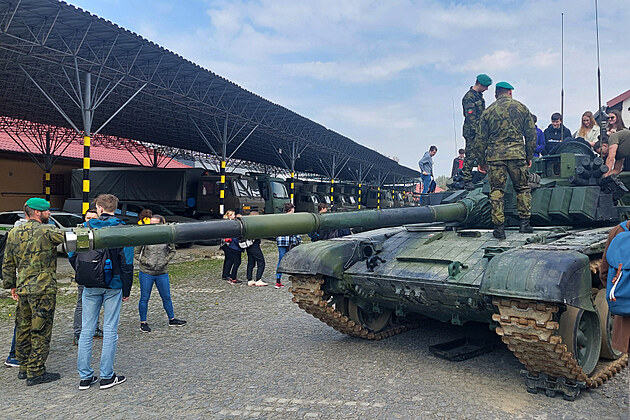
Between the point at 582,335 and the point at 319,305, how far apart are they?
8.88 ft

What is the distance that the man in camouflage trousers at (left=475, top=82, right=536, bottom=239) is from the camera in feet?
19.0

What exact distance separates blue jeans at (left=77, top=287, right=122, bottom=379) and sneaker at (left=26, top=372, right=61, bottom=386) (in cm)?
40

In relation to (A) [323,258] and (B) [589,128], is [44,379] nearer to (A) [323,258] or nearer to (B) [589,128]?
(A) [323,258]

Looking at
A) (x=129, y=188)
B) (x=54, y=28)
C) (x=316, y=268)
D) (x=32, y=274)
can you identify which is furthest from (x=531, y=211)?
(x=129, y=188)

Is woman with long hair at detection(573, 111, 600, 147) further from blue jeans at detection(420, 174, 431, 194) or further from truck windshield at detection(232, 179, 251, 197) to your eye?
truck windshield at detection(232, 179, 251, 197)

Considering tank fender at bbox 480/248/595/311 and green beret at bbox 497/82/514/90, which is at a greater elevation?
green beret at bbox 497/82/514/90

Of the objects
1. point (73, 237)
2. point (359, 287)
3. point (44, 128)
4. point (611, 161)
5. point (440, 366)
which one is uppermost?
point (44, 128)

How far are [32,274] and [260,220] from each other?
225cm

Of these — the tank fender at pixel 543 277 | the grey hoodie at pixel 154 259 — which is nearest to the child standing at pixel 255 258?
the grey hoodie at pixel 154 259

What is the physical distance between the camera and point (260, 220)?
452 cm

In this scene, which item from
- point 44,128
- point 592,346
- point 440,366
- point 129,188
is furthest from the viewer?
point 44,128

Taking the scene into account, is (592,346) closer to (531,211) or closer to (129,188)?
(531,211)

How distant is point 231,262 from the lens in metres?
10.9

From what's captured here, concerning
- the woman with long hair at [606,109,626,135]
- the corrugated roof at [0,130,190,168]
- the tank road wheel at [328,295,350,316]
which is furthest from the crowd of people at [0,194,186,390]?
the corrugated roof at [0,130,190,168]
